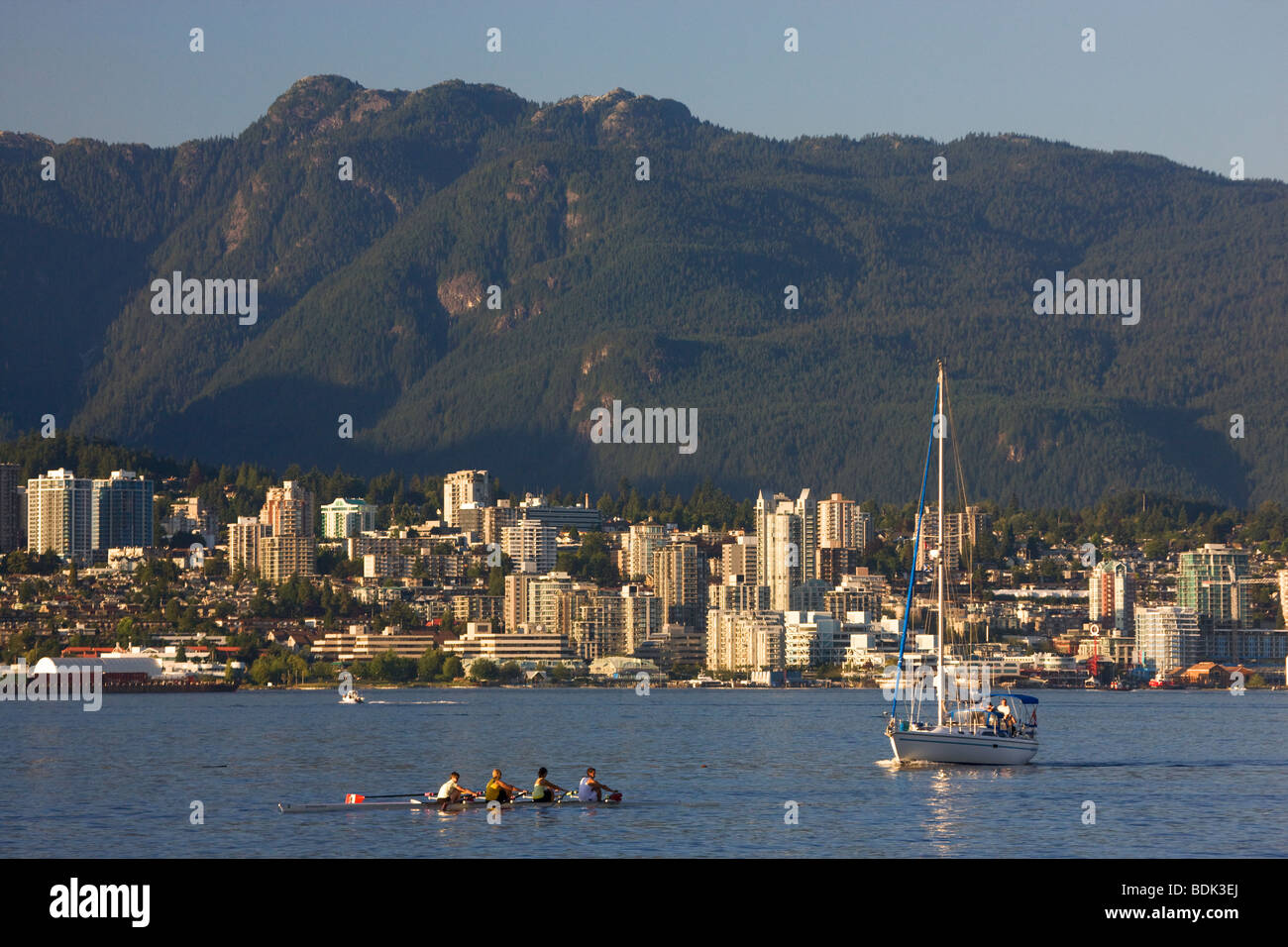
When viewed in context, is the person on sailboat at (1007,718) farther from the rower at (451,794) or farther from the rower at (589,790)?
Result: the rower at (451,794)

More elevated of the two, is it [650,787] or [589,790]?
[589,790]

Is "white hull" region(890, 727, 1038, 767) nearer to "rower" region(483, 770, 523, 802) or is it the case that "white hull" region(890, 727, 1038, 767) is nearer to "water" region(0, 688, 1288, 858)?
"water" region(0, 688, 1288, 858)

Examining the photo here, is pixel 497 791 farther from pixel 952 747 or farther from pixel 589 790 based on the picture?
pixel 952 747

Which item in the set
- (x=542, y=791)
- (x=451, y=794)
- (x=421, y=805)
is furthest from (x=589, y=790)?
(x=421, y=805)

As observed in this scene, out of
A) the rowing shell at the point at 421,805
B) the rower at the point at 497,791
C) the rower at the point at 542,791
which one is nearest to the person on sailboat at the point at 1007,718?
the rowing shell at the point at 421,805
